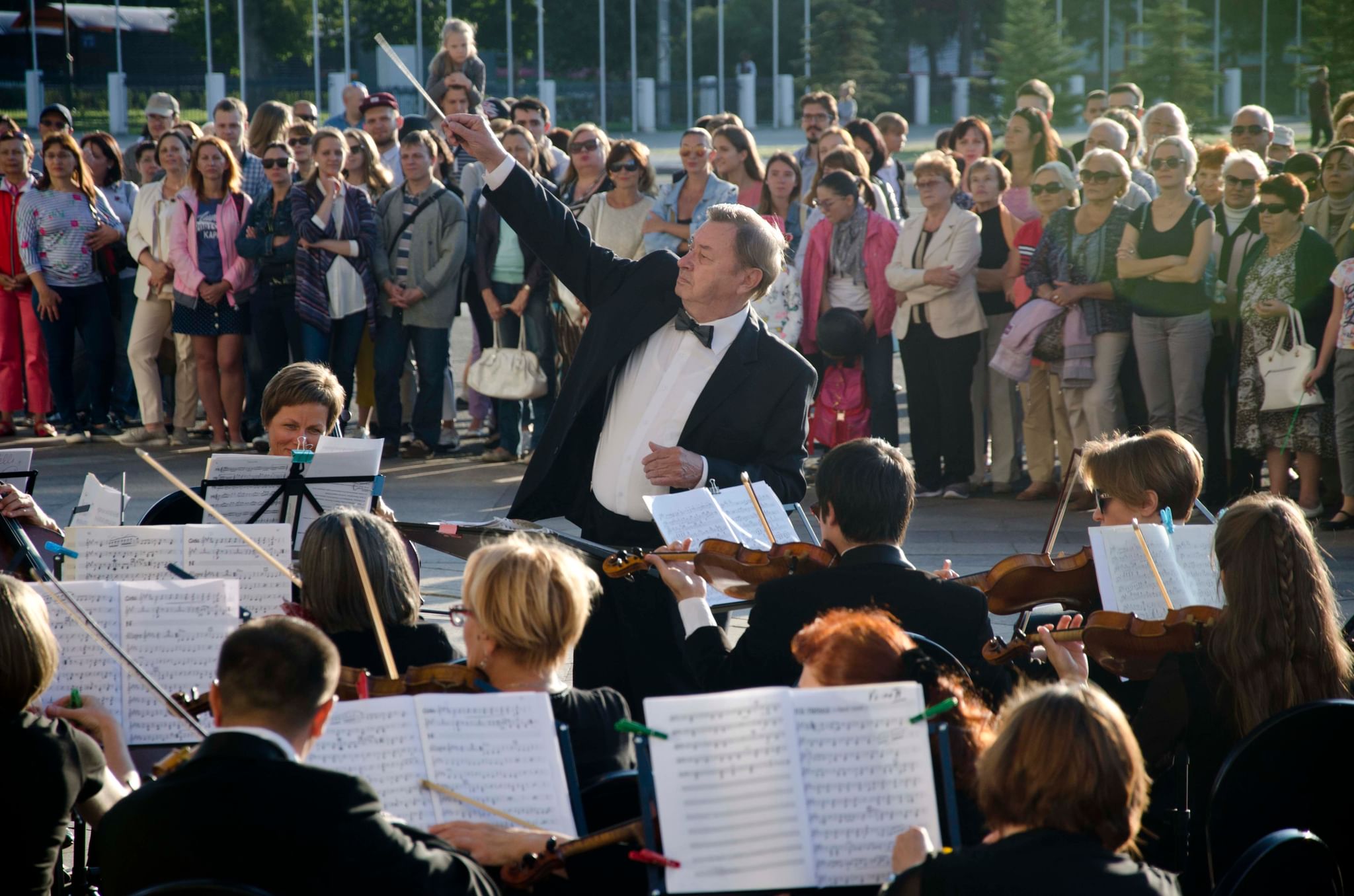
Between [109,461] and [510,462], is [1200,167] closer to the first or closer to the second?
[510,462]

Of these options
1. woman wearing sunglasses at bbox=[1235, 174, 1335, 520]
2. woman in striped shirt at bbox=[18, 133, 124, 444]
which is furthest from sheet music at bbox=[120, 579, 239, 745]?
woman in striped shirt at bbox=[18, 133, 124, 444]

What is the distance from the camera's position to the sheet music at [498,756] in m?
2.79

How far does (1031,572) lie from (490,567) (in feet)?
5.18

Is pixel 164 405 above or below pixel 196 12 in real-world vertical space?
below

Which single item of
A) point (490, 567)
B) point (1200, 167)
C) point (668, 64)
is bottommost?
point (490, 567)

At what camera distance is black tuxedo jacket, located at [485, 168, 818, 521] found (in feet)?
15.7

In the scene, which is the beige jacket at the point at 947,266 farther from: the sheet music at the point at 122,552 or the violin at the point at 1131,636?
the sheet music at the point at 122,552

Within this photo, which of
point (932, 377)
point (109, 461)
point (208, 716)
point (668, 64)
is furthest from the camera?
point (668, 64)

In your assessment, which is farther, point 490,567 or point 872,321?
point 872,321

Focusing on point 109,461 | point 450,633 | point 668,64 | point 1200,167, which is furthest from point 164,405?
point 668,64

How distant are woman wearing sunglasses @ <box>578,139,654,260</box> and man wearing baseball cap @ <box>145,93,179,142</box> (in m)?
4.18

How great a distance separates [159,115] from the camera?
37.5 feet

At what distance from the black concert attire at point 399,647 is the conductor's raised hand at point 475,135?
1447 millimetres

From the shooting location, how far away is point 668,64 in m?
40.6
